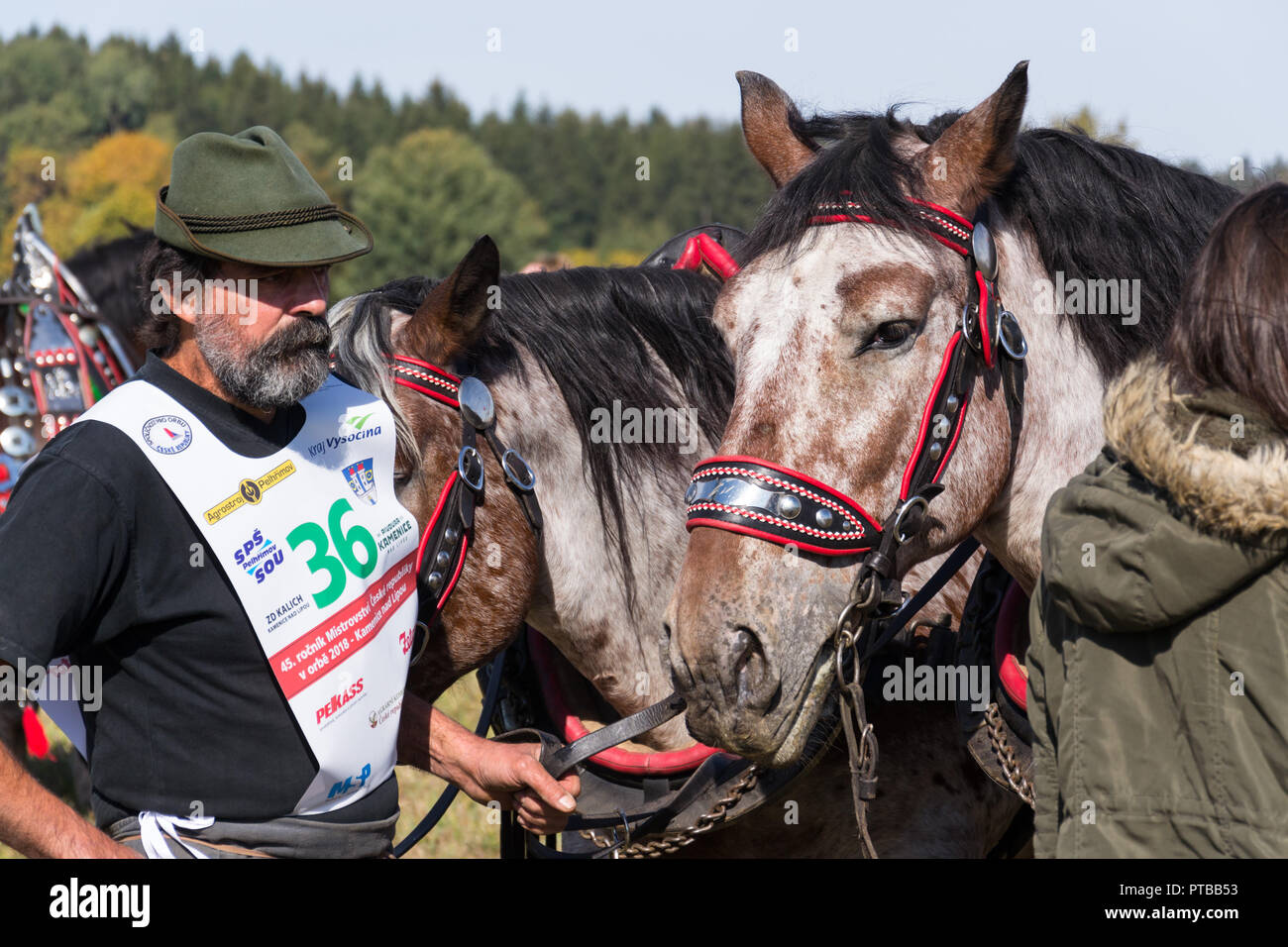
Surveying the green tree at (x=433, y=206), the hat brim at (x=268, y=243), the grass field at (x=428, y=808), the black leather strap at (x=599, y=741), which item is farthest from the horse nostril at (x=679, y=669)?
the green tree at (x=433, y=206)

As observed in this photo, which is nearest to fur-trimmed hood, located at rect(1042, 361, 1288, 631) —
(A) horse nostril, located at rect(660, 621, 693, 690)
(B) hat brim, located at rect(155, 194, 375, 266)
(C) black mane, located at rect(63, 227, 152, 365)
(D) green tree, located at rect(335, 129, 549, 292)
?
(A) horse nostril, located at rect(660, 621, 693, 690)

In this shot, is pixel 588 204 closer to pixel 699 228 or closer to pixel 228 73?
pixel 228 73

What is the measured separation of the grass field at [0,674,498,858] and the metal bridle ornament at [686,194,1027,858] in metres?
3.47

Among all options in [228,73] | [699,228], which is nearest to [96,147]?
[228,73]

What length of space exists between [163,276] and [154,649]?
2.26 feet

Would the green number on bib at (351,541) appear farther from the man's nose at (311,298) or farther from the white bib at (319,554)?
the man's nose at (311,298)

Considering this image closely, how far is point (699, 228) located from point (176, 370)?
2.00 meters

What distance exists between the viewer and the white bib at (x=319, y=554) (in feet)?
7.24

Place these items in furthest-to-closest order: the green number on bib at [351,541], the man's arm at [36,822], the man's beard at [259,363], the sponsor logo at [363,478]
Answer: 1. the sponsor logo at [363,478]
2. the green number on bib at [351,541]
3. the man's beard at [259,363]
4. the man's arm at [36,822]

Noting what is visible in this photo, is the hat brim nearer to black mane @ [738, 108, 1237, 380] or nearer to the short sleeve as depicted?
the short sleeve

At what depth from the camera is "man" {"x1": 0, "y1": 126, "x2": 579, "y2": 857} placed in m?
2.05

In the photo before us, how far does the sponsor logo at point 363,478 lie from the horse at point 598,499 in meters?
0.37

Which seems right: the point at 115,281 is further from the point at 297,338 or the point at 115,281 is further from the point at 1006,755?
the point at 1006,755

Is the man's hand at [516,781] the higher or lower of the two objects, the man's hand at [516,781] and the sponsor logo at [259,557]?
the lower
